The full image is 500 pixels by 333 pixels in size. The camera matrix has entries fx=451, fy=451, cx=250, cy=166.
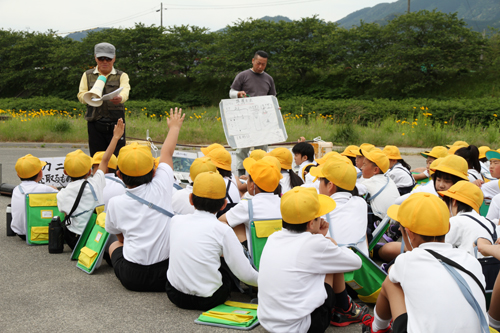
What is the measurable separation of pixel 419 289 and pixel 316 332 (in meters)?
0.84

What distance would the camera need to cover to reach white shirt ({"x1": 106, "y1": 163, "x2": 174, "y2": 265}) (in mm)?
3693

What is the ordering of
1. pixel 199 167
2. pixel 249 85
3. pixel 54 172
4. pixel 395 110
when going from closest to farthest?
1. pixel 199 167
2. pixel 54 172
3. pixel 249 85
4. pixel 395 110

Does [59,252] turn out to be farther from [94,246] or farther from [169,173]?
[169,173]

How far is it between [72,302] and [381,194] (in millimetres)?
3079

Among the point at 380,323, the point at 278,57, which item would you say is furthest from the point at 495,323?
the point at 278,57

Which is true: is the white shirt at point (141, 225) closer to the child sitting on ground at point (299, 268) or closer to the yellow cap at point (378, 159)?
the child sitting on ground at point (299, 268)

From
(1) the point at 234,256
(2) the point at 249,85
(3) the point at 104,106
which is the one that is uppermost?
(2) the point at 249,85

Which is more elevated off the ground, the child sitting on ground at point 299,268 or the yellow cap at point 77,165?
the yellow cap at point 77,165

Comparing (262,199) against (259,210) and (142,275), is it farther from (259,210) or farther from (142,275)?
(142,275)

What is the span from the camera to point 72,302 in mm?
3549

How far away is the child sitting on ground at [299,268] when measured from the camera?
2.82 m

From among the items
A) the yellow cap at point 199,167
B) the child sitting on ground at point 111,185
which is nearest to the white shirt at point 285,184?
the yellow cap at point 199,167

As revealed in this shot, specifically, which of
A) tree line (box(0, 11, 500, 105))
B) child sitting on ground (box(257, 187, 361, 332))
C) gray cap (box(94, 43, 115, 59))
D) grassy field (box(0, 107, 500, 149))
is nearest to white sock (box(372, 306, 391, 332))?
child sitting on ground (box(257, 187, 361, 332))

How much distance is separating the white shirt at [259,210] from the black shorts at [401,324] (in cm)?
144
